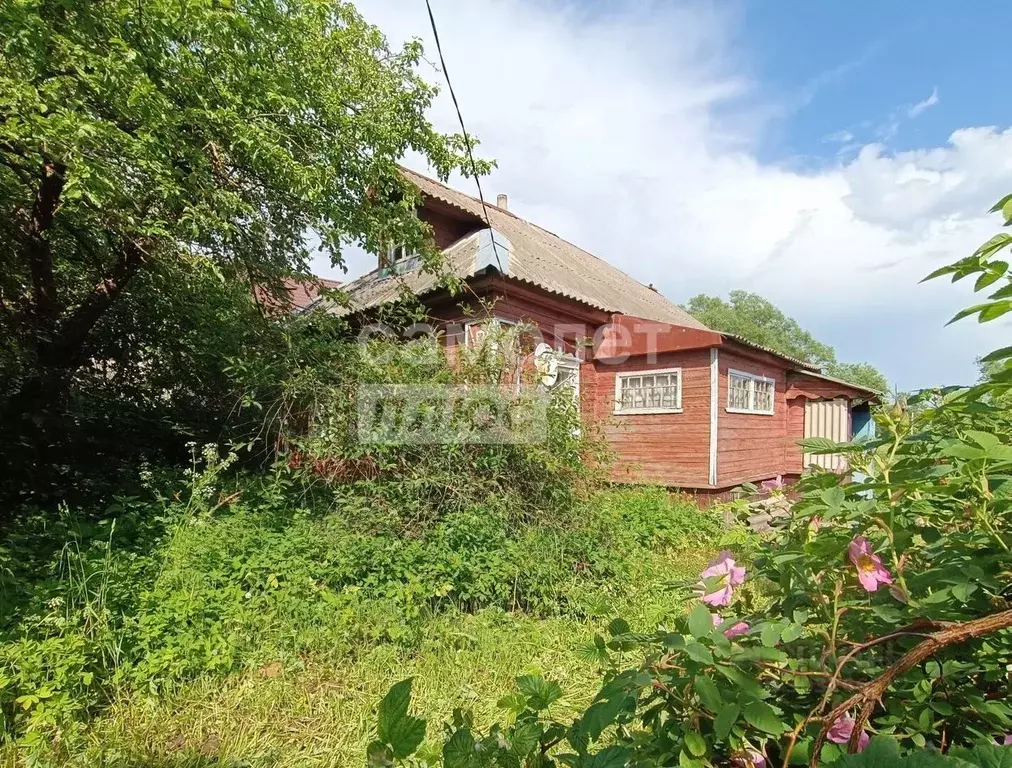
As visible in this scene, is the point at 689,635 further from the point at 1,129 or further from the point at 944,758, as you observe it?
the point at 1,129

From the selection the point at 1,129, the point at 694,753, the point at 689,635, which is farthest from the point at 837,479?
the point at 1,129

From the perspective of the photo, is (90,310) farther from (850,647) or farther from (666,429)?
(666,429)

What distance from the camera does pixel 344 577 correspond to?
369cm

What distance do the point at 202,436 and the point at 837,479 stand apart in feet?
22.5

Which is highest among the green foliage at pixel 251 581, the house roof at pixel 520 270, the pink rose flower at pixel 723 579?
the house roof at pixel 520 270

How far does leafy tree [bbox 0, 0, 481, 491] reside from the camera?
339 cm

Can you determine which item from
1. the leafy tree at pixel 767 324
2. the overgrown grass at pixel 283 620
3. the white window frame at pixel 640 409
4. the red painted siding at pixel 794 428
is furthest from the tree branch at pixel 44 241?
the leafy tree at pixel 767 324

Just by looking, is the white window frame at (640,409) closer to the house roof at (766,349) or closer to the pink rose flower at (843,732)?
the house roof at (766,349)

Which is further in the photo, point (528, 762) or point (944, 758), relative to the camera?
point (528, 762)

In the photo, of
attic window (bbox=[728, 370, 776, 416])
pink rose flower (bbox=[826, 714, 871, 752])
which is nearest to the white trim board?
attic window (bbox=[728, 370, 776, 416])

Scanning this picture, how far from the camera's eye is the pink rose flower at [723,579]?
42.1 inches

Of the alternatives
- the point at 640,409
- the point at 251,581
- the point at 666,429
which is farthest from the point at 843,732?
the point at 640,409

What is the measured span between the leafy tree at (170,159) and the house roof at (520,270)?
1.39m

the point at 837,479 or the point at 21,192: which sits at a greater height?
the point at 21,192
